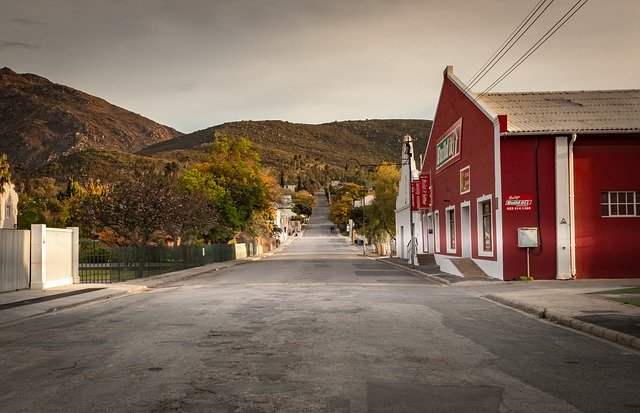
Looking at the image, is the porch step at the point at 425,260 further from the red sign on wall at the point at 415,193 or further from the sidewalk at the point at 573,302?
the sidewalk at the point at 573,302

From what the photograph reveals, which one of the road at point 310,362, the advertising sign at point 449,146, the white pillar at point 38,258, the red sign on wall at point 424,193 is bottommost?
the road at point 310,362

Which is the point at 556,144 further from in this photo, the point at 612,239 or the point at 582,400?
the point at 582,400

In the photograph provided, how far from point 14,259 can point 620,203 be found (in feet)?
75.1

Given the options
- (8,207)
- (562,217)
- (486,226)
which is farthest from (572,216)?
(8,207)

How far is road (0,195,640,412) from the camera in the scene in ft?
22.3

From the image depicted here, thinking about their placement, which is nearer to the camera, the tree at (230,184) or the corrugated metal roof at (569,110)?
the corrugated metal roof at (569,110)

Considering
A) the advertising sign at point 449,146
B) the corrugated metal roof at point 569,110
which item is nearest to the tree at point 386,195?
the advertising sign at point 449,146

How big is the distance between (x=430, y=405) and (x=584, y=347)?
16.1 ft

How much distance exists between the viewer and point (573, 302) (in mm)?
16422

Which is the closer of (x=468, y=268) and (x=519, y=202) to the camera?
(x=519, y=202)

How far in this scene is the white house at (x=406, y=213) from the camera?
1847 inches

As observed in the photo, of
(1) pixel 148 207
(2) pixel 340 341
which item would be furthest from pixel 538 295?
(1) pixel 148 207

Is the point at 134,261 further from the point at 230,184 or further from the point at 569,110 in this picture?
the point at 230,184

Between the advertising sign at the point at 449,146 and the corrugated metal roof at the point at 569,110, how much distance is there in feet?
7.33
